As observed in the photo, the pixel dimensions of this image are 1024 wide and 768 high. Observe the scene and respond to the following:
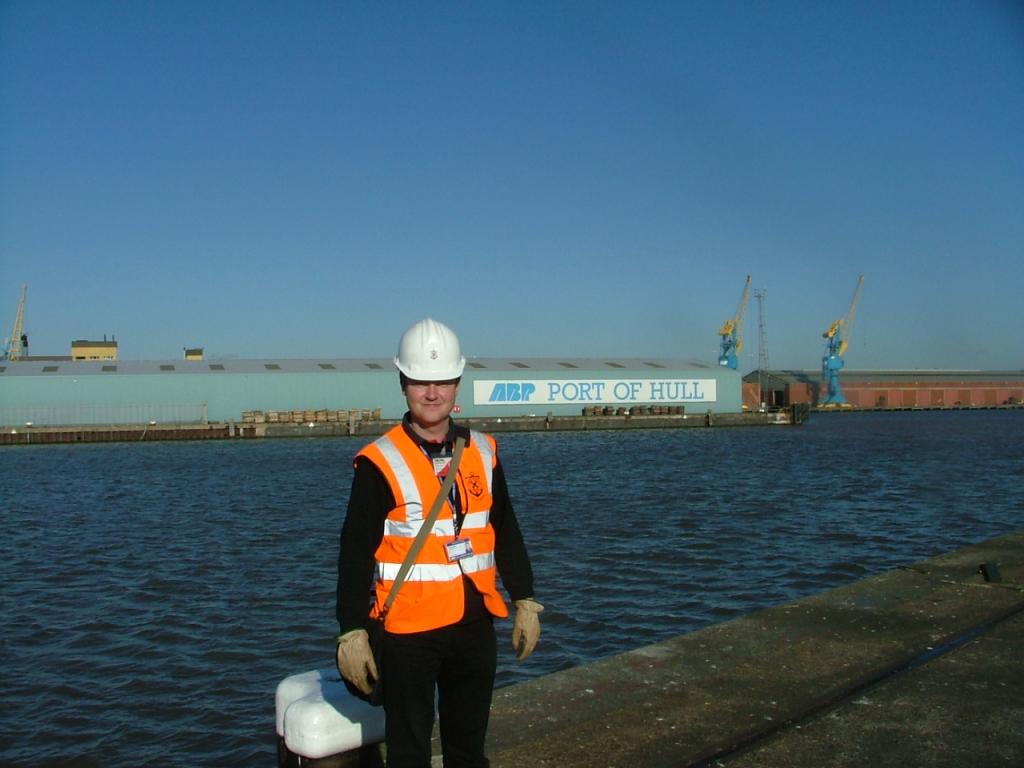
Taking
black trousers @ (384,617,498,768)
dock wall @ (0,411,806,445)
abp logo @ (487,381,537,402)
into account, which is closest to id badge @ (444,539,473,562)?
black trousers @ (384,617,498,768)

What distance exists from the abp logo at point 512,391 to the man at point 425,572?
172 feet

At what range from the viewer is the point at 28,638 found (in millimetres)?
9555

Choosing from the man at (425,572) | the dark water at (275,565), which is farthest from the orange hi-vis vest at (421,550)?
the dark water at (275,565)

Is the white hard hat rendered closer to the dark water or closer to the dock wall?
the dark water

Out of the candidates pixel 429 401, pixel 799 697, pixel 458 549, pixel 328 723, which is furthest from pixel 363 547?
pixel 799 697

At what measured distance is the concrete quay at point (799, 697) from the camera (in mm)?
3984

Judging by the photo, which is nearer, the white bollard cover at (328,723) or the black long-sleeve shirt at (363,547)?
the black long-sleeve shirt at (363,547)

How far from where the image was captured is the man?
296 cm

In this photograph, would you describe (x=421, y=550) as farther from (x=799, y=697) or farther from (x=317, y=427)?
(x=317, y=427)

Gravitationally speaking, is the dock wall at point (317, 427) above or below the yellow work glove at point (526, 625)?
below

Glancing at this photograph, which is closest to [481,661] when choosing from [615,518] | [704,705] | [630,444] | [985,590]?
[704,705]

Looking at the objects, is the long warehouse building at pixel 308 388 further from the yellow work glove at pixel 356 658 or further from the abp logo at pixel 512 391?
the yellow work glove at pixel 356 658

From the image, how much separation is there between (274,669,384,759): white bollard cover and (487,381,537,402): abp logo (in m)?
51.9

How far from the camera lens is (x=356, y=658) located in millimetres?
2904
